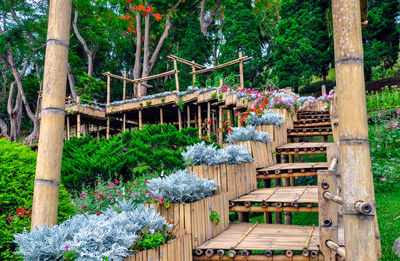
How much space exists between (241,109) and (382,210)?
17.5 ft

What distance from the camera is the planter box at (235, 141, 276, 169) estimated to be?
16.0ft

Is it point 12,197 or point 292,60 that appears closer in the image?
point 12,197

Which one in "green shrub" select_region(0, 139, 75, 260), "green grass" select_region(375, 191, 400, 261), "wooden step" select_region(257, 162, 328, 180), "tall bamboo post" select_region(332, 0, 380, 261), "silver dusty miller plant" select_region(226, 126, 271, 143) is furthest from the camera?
"silver dusty miller plant" select_region(226, 126, 271, 143)

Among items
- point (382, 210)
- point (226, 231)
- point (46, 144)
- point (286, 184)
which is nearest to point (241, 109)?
point (286, 184)

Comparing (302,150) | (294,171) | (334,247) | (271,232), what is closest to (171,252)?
(271,232)

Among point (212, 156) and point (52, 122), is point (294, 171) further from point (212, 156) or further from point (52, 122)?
point (52, 122)

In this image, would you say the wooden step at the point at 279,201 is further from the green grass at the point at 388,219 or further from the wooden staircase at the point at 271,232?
the green grass at the point at 388,219

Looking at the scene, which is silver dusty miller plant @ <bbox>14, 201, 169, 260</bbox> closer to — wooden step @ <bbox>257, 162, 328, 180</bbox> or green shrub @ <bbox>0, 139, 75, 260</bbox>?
green shrub @ <bbox>0, 139, 75, 260</bbox>

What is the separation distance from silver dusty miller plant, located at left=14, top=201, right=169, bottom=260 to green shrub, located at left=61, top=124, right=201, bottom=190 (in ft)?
11.4

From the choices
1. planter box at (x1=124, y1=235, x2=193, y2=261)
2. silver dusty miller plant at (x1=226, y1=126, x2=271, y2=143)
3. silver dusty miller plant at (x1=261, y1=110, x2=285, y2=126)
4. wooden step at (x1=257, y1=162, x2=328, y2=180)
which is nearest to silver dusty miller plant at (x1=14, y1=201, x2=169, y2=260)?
planter box at (x1=124, y1=235, x2=193, y2=261)

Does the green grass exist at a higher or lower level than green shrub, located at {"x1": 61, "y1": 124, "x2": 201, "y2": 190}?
lower

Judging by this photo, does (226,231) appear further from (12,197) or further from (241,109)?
(241,109)

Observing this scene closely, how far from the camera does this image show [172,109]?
14.2 metres

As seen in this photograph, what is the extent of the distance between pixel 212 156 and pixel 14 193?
2.26 metres
